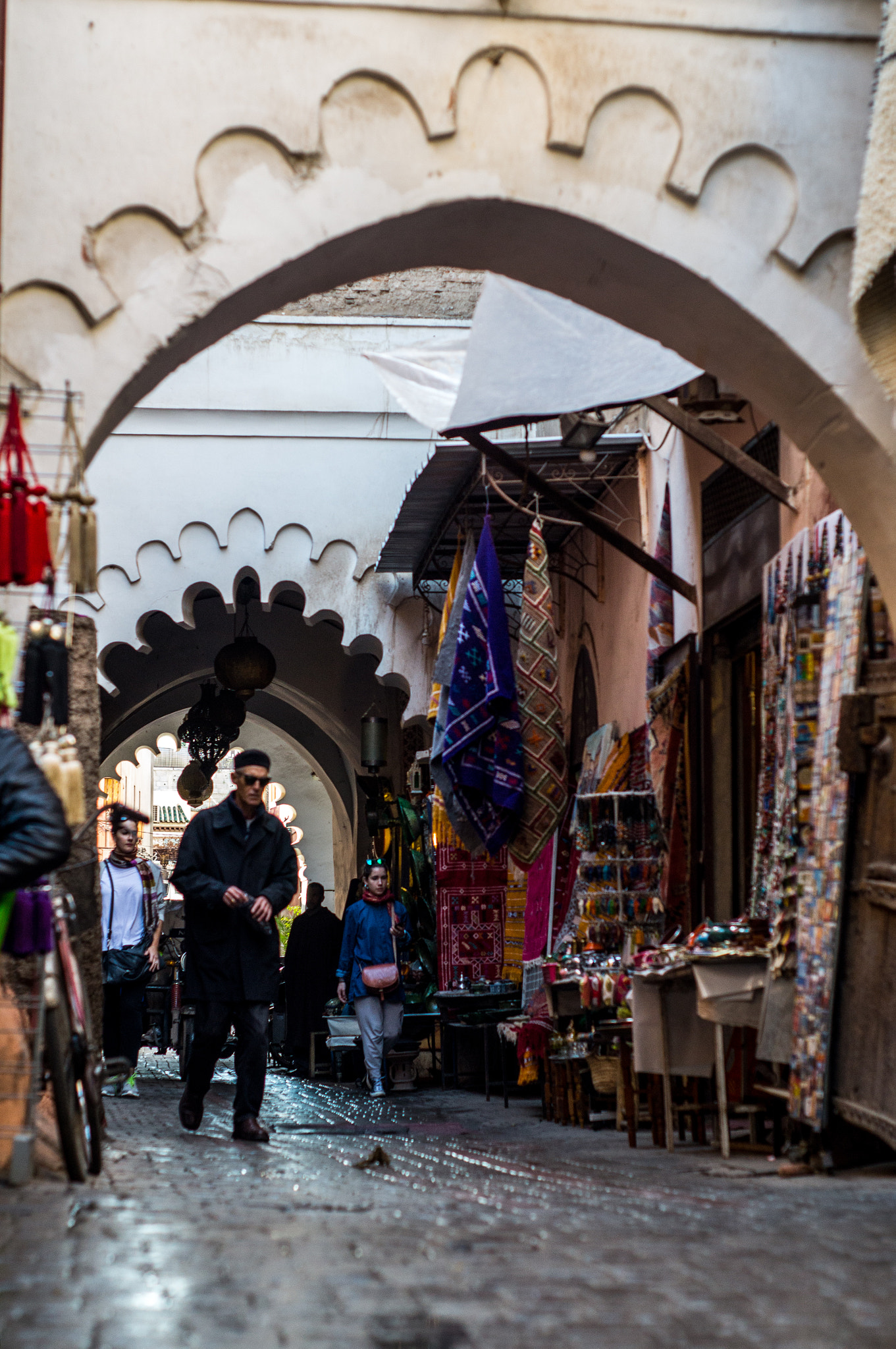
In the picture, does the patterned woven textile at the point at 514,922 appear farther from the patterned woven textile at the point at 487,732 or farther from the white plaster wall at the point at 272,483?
the patterned woven textile at the point at 487,732

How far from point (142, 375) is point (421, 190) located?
37.6 inches

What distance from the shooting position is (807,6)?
4.80 m

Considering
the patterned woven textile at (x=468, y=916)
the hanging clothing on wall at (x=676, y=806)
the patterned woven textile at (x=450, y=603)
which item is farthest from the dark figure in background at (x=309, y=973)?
the hanging clothing on wall at (x=676, y=806)

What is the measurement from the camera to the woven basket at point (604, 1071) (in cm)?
755

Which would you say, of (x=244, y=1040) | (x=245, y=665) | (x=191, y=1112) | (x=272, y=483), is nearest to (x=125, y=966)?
(x=191, y=1112)

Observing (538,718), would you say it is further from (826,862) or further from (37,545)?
(37,545)

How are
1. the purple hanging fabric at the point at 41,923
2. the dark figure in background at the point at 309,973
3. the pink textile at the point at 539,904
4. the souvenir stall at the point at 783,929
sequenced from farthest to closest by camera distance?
the dark figure in background at the point at 309,973 → the pink textile at the point at 539,904 → the souvenir stall at the point at 783,929 → the purple hanging fabric at the point at 41,923

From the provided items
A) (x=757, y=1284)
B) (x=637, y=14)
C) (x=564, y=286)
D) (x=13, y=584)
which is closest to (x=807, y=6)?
(x=637, y=14)

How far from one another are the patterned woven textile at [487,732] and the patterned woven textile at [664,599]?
0.89 metres

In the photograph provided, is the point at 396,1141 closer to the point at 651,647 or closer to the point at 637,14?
the point at 651,647

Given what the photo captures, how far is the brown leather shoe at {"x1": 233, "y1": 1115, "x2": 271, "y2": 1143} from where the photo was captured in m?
6.48

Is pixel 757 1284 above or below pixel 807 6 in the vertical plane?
below

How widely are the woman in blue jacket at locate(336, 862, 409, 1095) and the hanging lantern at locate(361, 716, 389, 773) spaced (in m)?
3.43

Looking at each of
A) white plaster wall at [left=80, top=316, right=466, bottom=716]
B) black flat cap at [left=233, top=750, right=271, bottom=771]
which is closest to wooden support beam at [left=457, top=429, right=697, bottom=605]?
black flat cap at [left=233, top=750, right=271, bottom=771]
